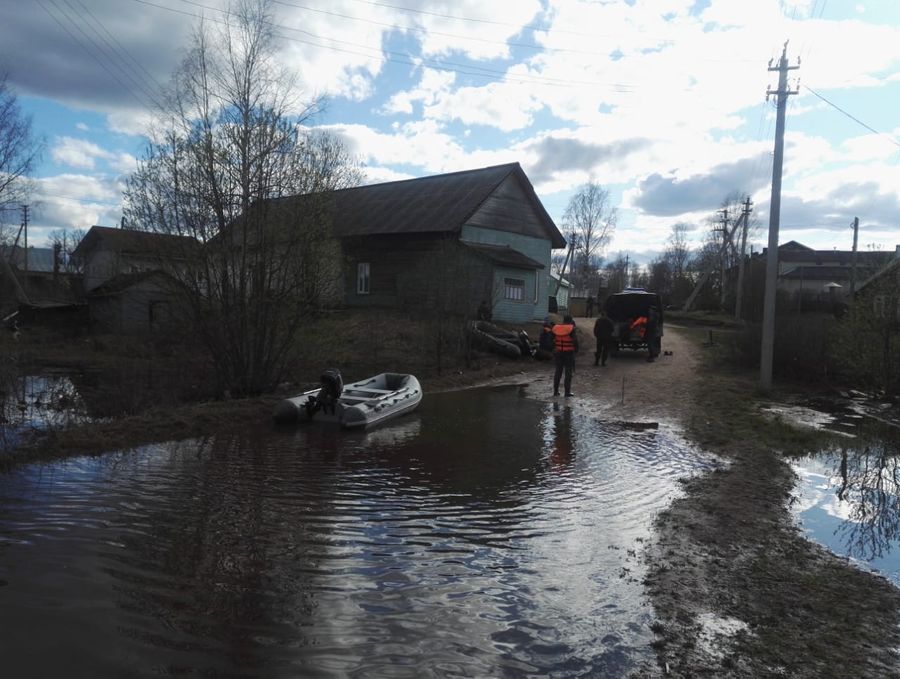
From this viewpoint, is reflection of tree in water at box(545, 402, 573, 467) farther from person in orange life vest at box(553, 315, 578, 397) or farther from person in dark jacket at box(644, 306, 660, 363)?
person in dark jacket at box(644, 306, 660, 363)

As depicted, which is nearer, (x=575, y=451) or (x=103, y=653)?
(x=103, y=653)

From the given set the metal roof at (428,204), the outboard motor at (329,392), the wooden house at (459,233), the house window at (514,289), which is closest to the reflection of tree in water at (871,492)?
the outboard motor at (329,392)

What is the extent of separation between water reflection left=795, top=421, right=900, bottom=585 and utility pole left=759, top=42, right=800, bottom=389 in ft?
18.9

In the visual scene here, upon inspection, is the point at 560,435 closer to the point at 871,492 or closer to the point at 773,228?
the point at 871,492

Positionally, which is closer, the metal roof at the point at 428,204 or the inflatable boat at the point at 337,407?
the inflatable boat at the point at 337,407

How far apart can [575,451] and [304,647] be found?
746 centimetres

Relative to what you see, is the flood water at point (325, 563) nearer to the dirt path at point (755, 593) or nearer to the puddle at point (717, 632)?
the dirt path at point (755, 593)

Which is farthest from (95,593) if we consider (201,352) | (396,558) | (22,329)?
(22,329)

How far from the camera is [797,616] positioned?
16.4ft

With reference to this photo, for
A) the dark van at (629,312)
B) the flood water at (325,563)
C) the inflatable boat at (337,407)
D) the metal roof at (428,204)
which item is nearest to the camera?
the flood water at (325,563)

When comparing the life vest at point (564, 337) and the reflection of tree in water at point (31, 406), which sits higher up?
the life vest at point (564, 337)

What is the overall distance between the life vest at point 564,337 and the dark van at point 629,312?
25.3ft

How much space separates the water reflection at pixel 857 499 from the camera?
23.0 ft

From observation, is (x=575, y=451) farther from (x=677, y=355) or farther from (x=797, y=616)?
(x=677, y=355)
